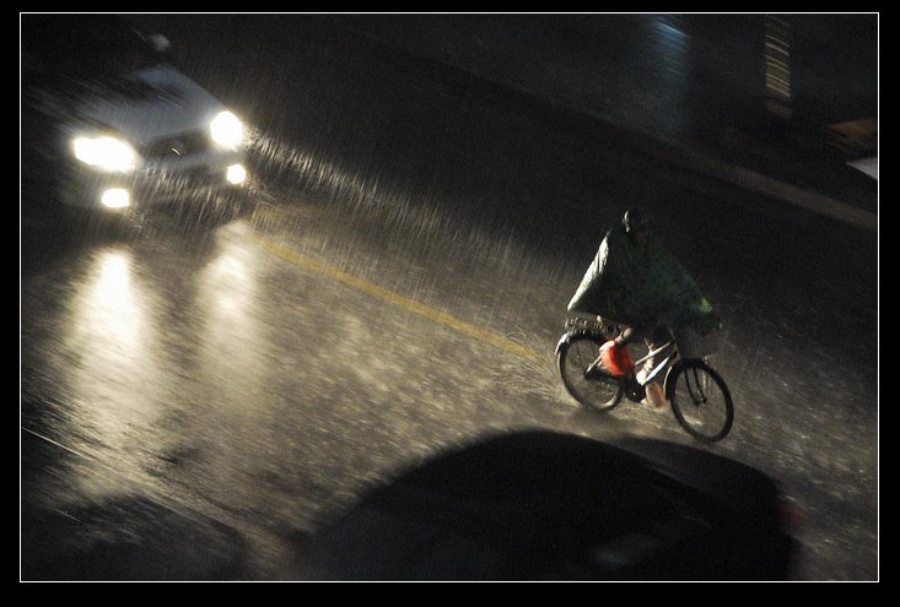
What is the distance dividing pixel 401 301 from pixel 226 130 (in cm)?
242

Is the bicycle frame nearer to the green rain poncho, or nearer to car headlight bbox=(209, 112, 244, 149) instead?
the green rain poncho

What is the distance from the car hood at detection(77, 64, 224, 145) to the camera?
24.5 feet

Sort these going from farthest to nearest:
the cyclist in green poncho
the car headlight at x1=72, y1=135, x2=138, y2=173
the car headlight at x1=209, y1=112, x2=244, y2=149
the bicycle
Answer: the car headlight at x1=209, y1=112, x2=244, y2=149
the car headlight at x1=72, y1=135, x2=138, y2=173
the bicycle
the cyclist in green poncho

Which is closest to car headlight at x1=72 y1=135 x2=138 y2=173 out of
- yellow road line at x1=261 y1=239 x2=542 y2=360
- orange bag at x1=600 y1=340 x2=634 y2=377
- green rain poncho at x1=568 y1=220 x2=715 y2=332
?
yellow road line at x1=261 y1=239 x2=542 y2=360

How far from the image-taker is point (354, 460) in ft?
18.9

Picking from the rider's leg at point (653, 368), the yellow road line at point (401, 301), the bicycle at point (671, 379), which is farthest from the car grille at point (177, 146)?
the rider's leg at point (653, 368)

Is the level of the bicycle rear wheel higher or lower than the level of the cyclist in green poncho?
lower

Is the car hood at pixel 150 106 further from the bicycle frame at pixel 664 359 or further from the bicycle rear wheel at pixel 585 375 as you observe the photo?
the bicycle frame at pixel 664 359

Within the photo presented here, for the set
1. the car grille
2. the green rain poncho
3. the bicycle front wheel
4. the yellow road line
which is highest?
the green rain poncho

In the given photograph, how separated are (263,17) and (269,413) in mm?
7235

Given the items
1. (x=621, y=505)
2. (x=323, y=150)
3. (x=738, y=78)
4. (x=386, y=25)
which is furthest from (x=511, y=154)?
(x=621, y=505)

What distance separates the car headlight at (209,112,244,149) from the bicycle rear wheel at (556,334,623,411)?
378 centimetres

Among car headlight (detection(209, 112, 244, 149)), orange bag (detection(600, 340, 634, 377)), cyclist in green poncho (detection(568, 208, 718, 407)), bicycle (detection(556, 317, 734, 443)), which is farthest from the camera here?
car headlight (detection(209, 112, 244, 149))

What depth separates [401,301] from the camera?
726 cm
